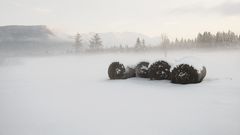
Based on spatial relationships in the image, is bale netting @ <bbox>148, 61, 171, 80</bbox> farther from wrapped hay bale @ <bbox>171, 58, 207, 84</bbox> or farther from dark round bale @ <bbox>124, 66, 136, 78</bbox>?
dark round bale @ <bbox>124, 66, 136, 78</bbox>

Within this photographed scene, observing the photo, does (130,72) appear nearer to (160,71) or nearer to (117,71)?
(117,71)

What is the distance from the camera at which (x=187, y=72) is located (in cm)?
1427

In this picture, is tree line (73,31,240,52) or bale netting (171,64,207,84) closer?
bale netting (171,64,207,84)

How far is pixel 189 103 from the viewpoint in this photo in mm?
9195

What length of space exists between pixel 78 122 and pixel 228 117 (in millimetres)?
4352

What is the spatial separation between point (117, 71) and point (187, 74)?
17.8 feet

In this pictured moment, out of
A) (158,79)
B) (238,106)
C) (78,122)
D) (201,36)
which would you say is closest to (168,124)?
(78,122)

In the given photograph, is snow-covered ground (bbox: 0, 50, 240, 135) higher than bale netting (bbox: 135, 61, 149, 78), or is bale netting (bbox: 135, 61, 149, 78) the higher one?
bale netting (bbox: 135, 61, 149, 78)

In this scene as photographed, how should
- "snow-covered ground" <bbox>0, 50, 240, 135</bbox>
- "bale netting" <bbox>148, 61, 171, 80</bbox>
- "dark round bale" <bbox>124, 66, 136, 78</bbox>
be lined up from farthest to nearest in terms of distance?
"dark round bale" <bbox>124, 66, 136, 78</bbox> → "bale netting" <bbox>148, 61, 171, 80</bbox> → "snow-covered ground" <bbox>0, 50, 240, 135</bbox>

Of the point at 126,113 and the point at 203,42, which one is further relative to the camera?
the point at 203,42

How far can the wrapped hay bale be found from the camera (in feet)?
46.3

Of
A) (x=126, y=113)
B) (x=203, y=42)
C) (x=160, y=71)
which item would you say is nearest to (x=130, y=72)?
(x=160, y=71)

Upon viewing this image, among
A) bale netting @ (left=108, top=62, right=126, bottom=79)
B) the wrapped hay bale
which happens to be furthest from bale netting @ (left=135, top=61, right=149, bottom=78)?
the wrapped hay bale

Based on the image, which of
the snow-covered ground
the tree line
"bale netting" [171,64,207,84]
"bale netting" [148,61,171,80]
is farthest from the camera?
the tree line
